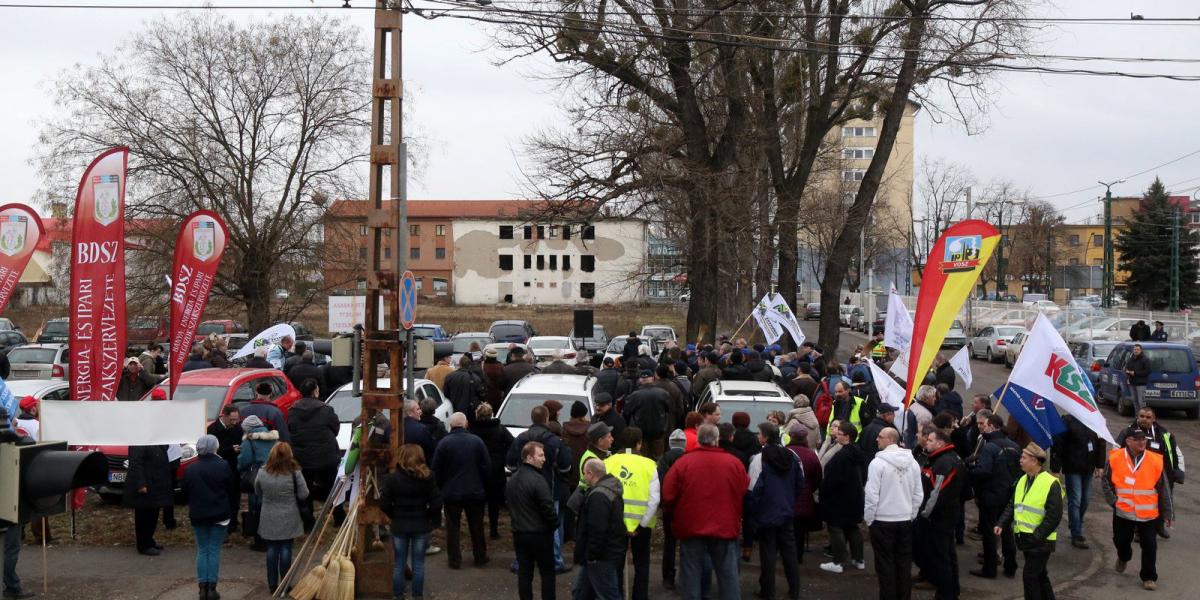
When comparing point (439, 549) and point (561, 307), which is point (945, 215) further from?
point (439, 549)

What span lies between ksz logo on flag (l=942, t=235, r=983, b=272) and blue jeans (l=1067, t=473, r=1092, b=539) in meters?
2.89

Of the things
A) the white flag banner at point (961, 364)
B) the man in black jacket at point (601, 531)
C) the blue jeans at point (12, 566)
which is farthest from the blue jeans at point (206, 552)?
the white flag banner at point (961, 364)

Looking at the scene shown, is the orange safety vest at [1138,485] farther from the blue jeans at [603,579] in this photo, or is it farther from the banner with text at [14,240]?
the banner with text at [14,240]

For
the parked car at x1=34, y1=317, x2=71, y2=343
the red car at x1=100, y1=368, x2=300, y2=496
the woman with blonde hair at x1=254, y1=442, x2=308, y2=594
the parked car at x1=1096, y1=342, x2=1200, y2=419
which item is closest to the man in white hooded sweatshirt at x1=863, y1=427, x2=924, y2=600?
the woman with blonde hair at x1=254, y1=442, x2=308, y2=594

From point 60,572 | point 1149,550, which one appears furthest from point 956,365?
point 60,572

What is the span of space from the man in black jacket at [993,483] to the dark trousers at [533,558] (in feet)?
14.2

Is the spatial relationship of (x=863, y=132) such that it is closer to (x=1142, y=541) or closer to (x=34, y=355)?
(x=34, y=355)

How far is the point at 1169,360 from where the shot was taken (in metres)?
23.8

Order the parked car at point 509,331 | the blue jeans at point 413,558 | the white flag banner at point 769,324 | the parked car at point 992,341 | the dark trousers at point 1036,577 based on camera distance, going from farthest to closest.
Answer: the parked car at point 992,341 < the parked car at point 509,331 < the white flag banner at point 769,324 < the blue jeans at point 413,558 < the dark trousers at point 1036,577

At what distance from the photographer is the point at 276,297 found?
109 feet

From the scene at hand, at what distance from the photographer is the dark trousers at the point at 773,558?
32.3ft

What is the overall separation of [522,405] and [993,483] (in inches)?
242

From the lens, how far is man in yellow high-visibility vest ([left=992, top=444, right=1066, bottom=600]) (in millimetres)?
8781

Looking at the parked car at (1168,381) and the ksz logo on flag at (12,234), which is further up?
the ksz logo on flag at (12,234)
